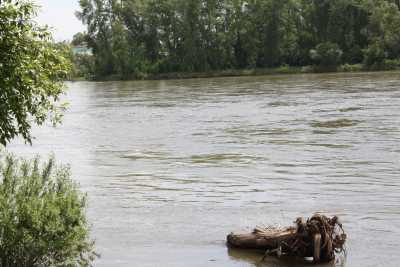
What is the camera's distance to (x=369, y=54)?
318 feet

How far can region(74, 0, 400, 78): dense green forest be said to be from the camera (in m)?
107

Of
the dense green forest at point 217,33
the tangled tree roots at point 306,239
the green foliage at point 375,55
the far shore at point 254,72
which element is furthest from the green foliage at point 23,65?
the dense green forest at point 217,33

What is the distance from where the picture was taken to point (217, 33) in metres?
112

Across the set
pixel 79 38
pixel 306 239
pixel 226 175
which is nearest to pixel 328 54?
pixel 79 38

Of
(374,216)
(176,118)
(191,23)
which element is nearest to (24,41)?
(374,216)

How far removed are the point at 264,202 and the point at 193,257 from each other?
4.88 meters

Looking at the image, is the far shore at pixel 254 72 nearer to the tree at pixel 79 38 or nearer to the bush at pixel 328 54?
the bush at pixel 328 54

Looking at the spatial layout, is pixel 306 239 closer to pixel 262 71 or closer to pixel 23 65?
pixel 23 65

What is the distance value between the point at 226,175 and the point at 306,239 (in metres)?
9.92

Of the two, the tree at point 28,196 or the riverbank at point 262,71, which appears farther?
the riverbank at point 262,71

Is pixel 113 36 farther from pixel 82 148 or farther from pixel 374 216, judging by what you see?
pixel 374 216

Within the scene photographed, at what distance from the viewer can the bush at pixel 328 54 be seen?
100 m

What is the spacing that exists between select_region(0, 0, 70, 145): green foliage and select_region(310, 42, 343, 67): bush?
93705 millimetres

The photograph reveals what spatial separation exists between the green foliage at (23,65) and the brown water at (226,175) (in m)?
3.85
